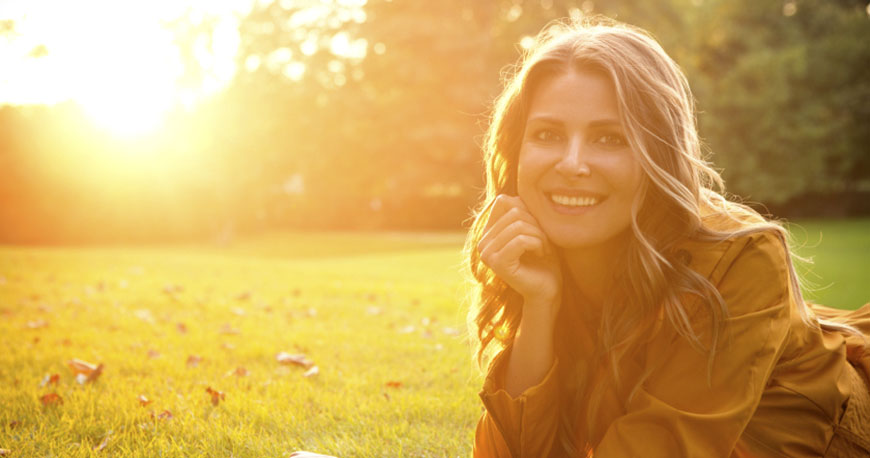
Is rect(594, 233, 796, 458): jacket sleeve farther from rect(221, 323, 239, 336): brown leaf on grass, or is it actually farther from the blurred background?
the blurred background

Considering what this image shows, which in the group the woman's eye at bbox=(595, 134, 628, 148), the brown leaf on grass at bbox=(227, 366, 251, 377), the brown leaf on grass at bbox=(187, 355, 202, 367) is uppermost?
the woman's eye at bbox=(595, 134, 628, 148)

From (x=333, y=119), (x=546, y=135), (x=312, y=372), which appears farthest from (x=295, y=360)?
(x=333, y=119)

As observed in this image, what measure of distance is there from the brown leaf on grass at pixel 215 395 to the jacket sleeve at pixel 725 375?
2.39 meters

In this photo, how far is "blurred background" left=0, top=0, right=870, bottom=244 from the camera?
23.1 m

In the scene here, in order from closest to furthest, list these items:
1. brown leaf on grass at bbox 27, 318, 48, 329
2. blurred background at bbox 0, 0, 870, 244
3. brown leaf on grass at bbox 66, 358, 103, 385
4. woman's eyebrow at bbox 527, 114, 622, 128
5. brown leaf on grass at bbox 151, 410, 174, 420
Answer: woman's eyebrow at bbox 527, 114, 622, 128, brown leaf on grass at bbox 151, 410, 174, 420, brown leaf on grass at bbox 66, 358, 103, 385, brown leaf on grass at bbox 27, 318, 48, 329, blurred background at bbox 0, 0, 870, 244

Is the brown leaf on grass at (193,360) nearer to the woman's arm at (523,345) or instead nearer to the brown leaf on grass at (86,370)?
the brown leaf on grass at (86,370)

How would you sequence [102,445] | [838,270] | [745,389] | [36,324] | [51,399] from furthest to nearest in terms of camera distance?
1. [838,270]
2. [36,324]
3. [51,399]
4. [102,445]
5. [745,389]

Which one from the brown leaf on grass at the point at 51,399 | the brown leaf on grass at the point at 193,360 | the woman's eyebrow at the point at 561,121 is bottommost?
the brown leaf on grass at the point at 193,360

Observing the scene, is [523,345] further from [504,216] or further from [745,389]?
[745,389]

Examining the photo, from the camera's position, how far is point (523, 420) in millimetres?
2418

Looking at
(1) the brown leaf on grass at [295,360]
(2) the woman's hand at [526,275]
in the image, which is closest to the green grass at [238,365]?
(1) the brown leaf on grass at [295,360]

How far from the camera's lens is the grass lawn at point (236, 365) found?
10.7 ft

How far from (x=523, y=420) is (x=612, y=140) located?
1.03m

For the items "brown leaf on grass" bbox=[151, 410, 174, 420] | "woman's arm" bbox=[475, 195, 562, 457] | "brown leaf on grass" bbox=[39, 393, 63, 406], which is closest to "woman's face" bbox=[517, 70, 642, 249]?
"woman's arm" bbox=[475, 195, 562, 457]
